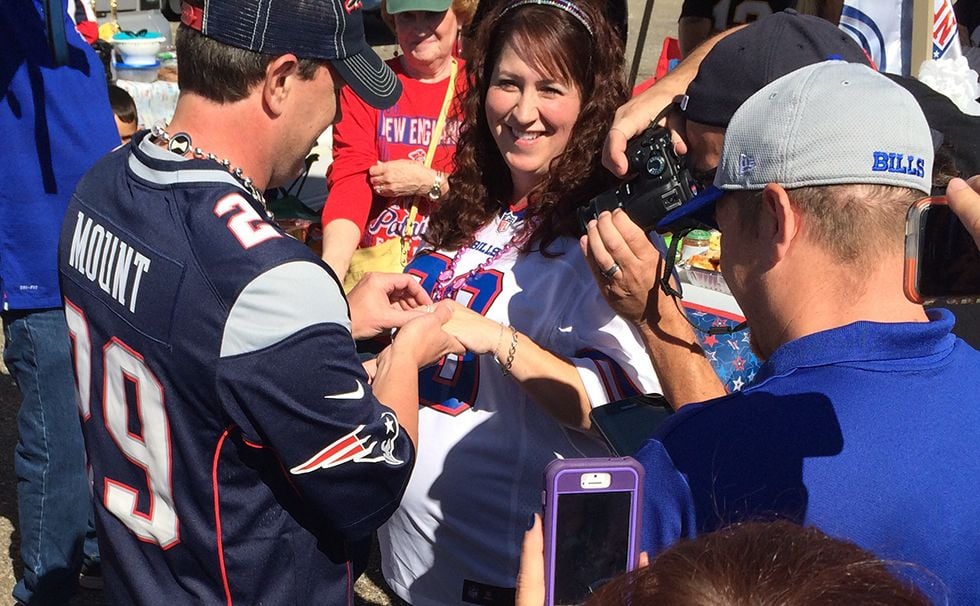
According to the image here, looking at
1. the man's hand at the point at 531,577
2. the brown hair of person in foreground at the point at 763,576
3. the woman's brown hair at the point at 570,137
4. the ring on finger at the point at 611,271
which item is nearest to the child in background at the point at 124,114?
the woman's brown hair at the point at 570,137

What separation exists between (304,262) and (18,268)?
6.17 feet

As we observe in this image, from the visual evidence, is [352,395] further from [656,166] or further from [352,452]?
[656,166]

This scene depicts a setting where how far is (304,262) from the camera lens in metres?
1.61

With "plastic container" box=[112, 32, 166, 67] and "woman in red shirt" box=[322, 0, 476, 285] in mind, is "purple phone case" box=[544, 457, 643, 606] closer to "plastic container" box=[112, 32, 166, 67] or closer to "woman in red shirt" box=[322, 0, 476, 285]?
"woman in red shirt" box=[322, 0, 476, 285]

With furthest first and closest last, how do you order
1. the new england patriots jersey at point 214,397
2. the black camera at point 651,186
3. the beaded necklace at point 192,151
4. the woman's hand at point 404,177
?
the woman's hand at point 404,177 < the black camera at point 651,186 < the beaded necklace at point 192,151 < the new england patriots jersey at point 214,397

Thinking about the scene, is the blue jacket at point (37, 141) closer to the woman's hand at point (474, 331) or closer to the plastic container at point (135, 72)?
the woman's hand at point (474, 331)

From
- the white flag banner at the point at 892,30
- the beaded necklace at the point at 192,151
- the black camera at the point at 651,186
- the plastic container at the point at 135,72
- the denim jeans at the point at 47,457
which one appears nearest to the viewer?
the beaded necklace at the point at 192,151

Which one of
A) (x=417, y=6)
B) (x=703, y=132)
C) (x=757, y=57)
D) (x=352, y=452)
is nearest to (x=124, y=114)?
(x=417, y=6)

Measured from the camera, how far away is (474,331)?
218 centimetres

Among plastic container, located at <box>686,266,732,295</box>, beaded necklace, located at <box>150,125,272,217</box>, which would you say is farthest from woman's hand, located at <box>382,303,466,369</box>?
plastic container, located at <box>686,266,732,295</box>

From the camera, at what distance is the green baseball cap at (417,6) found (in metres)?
3.87

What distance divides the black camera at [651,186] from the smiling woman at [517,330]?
0.18 meters

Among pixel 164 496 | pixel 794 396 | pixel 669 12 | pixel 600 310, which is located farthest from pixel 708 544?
pixel 669 12

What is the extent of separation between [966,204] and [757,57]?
95cm
